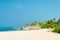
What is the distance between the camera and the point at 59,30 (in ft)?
85.0
